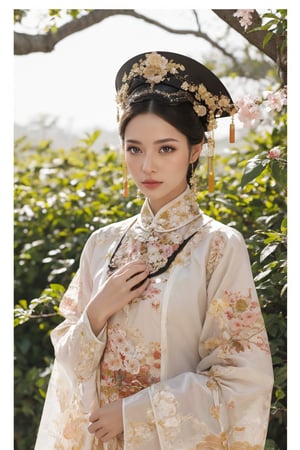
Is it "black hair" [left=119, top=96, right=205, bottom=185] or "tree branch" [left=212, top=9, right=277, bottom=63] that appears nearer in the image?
"black hair" [left=119, top=96, right=205, bottom=185]

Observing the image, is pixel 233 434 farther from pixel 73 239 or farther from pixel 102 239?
pixel 73 239

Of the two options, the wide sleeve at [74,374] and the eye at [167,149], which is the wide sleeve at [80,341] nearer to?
the wide sleeve at [74,374]

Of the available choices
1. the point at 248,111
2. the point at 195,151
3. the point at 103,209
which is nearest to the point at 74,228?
the point at 103,209

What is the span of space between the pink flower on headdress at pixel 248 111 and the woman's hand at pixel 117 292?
2.15 ft

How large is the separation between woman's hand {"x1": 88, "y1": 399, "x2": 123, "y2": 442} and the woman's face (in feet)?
1.73

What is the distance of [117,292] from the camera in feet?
6.01

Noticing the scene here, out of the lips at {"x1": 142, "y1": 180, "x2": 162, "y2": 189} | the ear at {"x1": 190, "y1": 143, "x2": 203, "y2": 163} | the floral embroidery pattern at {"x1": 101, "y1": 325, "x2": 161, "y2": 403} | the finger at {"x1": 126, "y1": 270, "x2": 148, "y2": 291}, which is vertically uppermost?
the ear at {"x1": 190, "y1": 143, "x2": 203, "y2": 163}

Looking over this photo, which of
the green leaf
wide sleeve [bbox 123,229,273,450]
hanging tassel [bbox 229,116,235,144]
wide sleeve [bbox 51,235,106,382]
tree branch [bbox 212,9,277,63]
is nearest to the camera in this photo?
wide sleeve [bbox 123,229,273,450]

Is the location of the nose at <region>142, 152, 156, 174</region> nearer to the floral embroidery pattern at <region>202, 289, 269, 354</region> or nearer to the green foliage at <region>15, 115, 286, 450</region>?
the floral embroidery pattern at <region>202, 289, 269, 354</region>

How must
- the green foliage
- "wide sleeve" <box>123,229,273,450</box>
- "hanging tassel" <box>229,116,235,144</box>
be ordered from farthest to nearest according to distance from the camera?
1. the green foliage
2. "hanging tassel" <box>229,116,235,144</box>
3. "wide sleeve" <box>123,229,273,450</box>

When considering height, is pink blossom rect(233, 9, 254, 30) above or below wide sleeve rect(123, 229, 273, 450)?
above

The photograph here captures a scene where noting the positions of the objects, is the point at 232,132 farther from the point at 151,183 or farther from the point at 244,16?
the point at 244,16

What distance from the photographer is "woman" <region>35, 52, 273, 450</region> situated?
175 centimetres

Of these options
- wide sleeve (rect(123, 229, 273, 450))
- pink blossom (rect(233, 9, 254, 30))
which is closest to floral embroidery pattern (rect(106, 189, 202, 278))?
wide sleeve (rect(123, 229, 273, 450))
